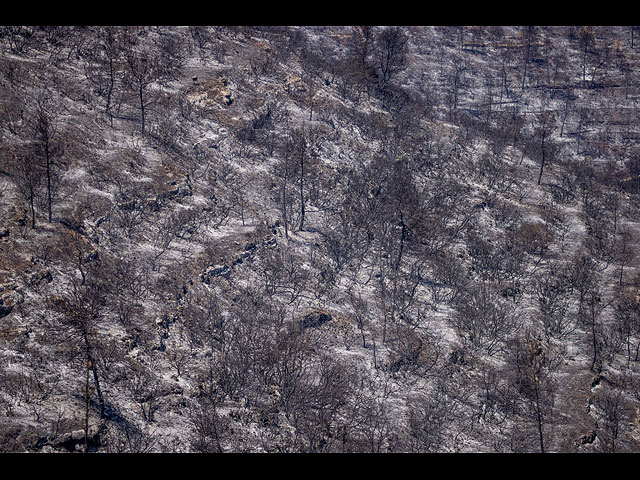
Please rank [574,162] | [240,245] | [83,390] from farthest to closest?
[574,162] → [240,245] → [83,390]

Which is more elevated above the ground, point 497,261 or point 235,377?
point 497,261

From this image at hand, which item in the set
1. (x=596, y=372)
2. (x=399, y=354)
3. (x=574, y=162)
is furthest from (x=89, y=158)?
(x=574, y=162)

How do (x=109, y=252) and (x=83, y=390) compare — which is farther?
(x=109, y=252)

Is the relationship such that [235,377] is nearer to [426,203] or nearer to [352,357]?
[352,357]

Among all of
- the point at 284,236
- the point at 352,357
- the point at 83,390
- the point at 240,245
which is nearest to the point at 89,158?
the point at 240,245

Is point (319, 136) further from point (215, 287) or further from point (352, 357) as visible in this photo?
point (352, 357)

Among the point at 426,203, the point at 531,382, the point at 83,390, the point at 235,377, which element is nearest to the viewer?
the point at 83,390

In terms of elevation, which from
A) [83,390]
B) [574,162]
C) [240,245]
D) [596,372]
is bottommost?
[596,372]

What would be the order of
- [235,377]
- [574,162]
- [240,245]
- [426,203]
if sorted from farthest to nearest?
[574,162], [426,203], [240,245], [235,377]

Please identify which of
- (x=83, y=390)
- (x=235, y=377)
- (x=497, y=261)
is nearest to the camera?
(x=83, y=390)
